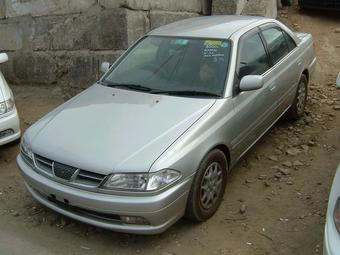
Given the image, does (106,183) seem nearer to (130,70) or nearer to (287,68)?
(130,70)

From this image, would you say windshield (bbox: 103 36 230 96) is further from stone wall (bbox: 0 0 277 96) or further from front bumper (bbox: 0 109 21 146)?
stone wall (bbox: 0 0 277 96)

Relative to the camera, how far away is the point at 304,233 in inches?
151

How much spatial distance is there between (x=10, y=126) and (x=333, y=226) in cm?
397

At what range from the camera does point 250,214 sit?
4.16m

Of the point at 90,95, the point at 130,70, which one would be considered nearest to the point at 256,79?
the point at 130,70

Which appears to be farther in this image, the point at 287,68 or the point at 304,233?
the point at 287,68

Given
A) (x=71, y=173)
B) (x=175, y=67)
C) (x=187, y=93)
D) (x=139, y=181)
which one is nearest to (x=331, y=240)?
(x=139, y=181)

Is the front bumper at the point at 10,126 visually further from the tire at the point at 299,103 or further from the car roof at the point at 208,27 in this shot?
the tire at the point at 299,103

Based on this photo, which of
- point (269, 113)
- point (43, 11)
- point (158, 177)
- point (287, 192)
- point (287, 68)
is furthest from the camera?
point (43, 11)

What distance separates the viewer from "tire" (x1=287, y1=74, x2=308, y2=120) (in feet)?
19.3

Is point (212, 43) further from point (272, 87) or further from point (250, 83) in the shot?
point (272, 87)

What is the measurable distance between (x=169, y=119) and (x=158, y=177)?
66 centimetres

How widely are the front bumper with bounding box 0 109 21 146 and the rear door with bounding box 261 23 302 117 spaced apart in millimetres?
2999

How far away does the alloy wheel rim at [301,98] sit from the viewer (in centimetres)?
596
